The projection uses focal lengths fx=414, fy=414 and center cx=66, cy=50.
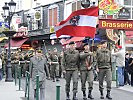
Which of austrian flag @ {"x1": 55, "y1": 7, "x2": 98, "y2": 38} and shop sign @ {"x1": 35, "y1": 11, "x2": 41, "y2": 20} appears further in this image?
shop sign @ {"x1": 35, "y1": 11, "x2": 41, "y2": 20}

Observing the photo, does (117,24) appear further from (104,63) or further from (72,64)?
(72,64)

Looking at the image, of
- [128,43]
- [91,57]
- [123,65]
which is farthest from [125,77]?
[128,43]

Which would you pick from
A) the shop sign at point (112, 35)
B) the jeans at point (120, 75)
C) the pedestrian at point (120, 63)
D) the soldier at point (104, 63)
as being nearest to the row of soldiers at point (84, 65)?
the soldier at point (104, 63)

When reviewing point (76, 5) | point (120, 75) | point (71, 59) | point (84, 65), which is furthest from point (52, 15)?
point (71, 59)

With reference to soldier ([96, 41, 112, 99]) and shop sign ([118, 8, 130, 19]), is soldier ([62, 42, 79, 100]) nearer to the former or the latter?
soldier ([96, 41, 112, 99])

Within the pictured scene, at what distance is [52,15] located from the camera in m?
41.9

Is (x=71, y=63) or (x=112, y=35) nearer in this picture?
(x=71, y=63)

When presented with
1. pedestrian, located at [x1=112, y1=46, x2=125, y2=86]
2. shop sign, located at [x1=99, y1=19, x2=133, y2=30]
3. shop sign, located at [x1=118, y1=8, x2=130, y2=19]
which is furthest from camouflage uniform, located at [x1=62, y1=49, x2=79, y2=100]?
shop sign, located at [x1=118, y1=8, x2=130, y2=19]

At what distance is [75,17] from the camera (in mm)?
15781

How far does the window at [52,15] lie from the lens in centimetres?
4103

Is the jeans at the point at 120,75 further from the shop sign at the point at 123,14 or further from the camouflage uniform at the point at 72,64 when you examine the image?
the shop sign at the point at 123,14

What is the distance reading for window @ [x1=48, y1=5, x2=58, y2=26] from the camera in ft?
135

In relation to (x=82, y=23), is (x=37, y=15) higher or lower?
higher

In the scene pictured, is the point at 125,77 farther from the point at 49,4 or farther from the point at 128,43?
the point at 49,4
